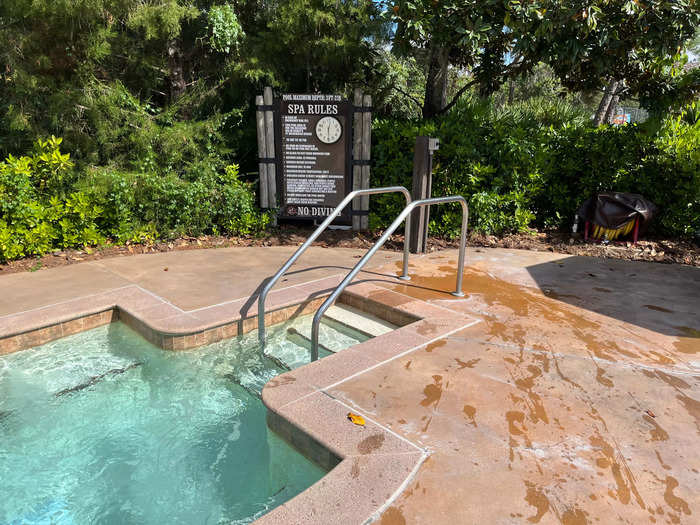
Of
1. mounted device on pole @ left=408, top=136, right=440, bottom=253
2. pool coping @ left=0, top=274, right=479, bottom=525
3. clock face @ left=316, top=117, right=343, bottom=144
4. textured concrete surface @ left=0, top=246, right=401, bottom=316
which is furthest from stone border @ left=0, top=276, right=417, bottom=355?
clock face @ left=316, top=117, right=343, bottom=144

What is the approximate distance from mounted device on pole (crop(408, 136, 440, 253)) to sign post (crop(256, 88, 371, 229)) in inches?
42.3

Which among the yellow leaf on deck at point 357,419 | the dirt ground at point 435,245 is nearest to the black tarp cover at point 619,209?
the dirt ground at point 435,245

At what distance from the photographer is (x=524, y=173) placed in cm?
677

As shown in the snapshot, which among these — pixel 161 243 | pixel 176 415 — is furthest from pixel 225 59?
pixel 176 415

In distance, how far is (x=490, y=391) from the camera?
9.07ft

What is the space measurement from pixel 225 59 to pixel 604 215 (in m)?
6.06

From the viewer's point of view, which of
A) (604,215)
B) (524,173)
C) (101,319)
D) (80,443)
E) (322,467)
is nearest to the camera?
(322,467)

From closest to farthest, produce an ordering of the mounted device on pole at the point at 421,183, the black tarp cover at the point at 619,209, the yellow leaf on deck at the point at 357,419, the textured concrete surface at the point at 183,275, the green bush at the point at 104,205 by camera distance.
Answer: the yellow leaf on deck at the point at 357,419 < the textured concrete surface at the point at 183,275 < the green bush at the point at 104,205 < the mounted device on pole at the point at 421,183 < the black tarp cover at the point at 619,209

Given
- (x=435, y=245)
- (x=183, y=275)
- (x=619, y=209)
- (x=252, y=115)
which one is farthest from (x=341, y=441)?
(x=252, y=115)

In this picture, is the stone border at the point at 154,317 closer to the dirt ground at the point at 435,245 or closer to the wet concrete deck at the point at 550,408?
the wet concrete deck at the point at 550,408

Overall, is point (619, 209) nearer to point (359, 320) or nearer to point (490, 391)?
point (359, 320)

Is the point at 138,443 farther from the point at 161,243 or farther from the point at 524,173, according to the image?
the point at 524,173

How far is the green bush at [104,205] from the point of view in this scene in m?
5.02

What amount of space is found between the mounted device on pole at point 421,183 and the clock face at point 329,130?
132 cm
